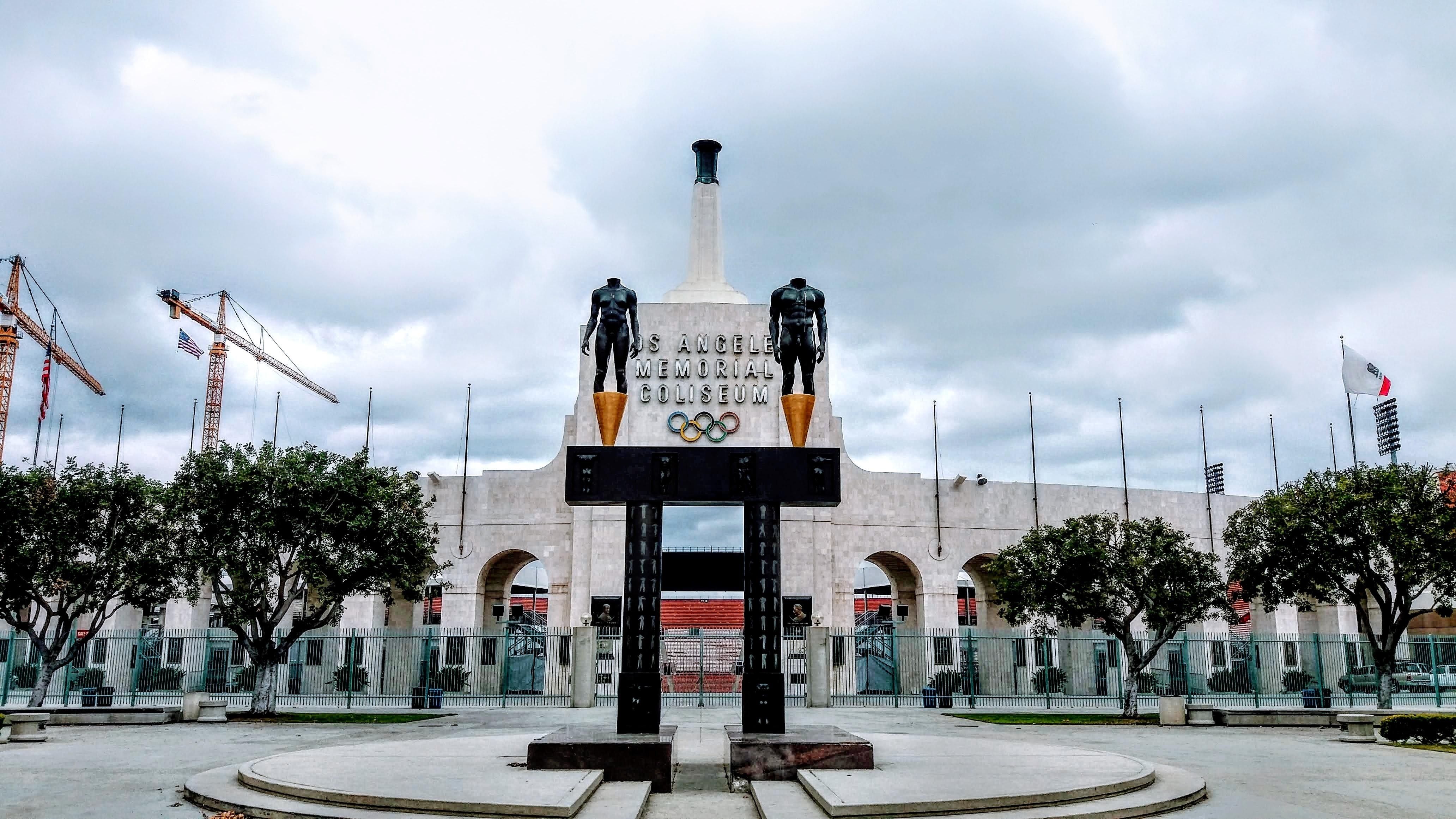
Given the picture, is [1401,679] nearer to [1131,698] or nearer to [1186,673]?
[1186,673]

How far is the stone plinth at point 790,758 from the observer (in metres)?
14.1

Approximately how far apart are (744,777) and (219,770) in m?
7.42

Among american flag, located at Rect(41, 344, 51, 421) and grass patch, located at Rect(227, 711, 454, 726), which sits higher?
american flag, located at Rect(41, 344, 51, 421)

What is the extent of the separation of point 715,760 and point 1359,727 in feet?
49.6

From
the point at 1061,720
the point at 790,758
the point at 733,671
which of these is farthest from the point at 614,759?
the point at 733,671

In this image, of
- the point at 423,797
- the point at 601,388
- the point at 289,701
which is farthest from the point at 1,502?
the point at 423,797

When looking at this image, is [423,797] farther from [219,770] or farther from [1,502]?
[1,502]

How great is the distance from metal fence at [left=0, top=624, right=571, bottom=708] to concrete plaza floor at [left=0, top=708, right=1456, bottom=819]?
26.3 feet

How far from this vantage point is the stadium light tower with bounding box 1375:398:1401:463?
60.9 meters

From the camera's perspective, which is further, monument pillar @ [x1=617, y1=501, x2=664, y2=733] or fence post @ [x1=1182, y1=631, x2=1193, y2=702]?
fence post @ [x1=1182, y1=631, x2=1193, y2=702]

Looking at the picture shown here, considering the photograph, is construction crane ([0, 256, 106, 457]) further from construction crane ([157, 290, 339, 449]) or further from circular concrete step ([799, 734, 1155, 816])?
circular concrete step ([799, 734, 1155, 816])

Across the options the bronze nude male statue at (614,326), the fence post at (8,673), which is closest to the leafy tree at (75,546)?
the fence post at (8,673)

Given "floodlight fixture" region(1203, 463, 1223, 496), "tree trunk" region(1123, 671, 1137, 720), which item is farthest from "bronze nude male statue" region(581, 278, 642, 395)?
"floodlight fixture" region(1203, 463, 1223, 496)

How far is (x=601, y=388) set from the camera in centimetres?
1761
